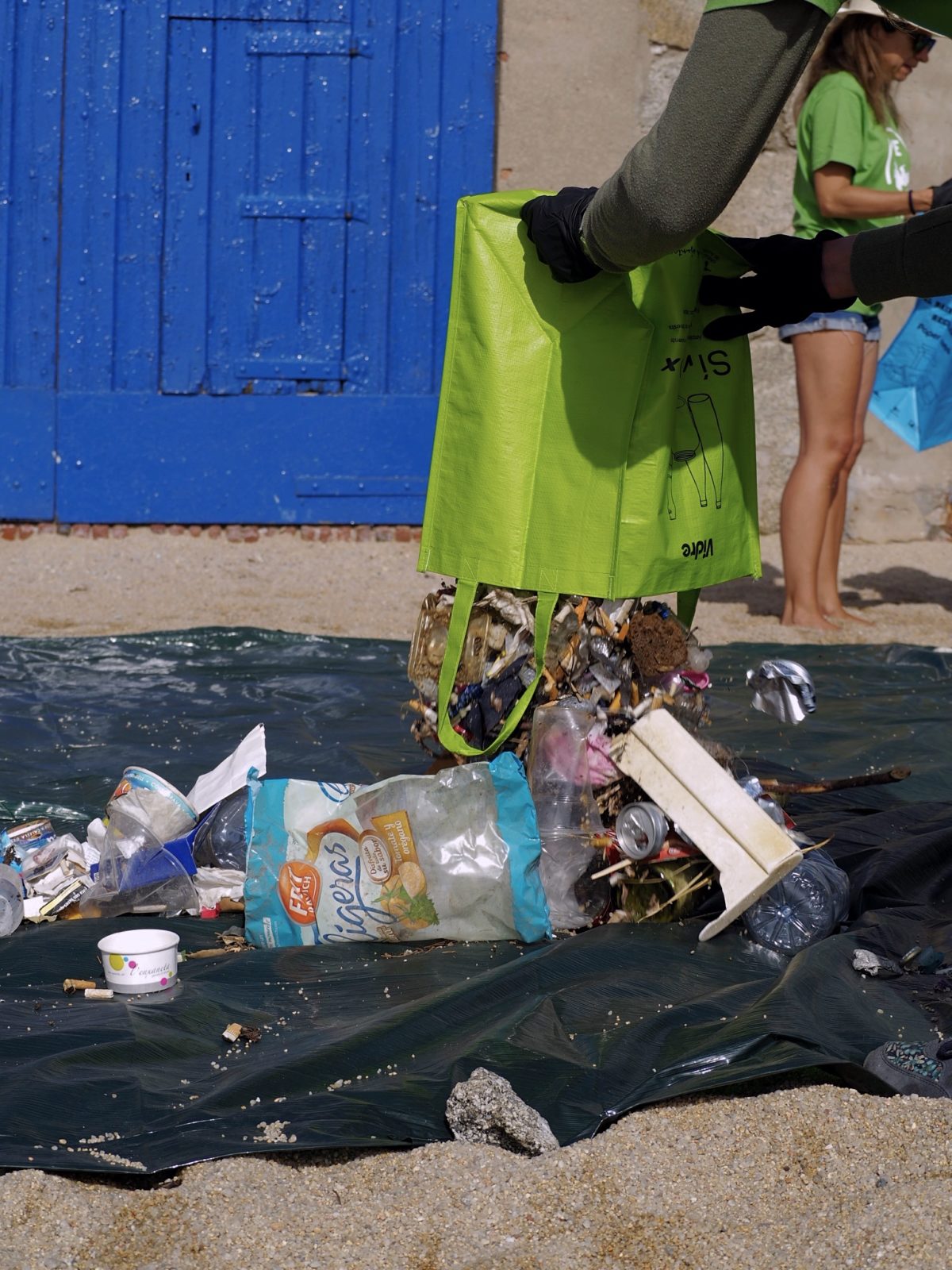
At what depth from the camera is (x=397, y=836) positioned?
7.51ft

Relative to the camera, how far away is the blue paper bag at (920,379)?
495cm

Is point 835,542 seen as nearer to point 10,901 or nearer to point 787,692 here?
point 787,692

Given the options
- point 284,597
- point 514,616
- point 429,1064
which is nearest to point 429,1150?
point 429,1064

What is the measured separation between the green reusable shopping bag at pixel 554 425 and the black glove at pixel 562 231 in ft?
0.17

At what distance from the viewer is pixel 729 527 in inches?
105

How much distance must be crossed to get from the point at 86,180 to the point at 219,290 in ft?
2.16

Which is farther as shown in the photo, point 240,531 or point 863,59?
point 240,531

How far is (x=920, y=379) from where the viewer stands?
5.05 meters

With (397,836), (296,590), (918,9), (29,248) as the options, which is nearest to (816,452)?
(296,590)

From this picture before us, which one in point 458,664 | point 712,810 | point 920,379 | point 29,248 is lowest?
point 712,810

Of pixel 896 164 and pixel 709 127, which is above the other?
pixel 896 164

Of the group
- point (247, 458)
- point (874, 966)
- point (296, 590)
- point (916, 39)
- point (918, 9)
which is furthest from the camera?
point (247, 458)

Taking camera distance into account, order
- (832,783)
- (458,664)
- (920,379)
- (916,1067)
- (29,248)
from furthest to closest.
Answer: (29,248) → (920,379) → (832,783) → (458,664) → (916,1067)

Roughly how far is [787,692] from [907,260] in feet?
2.55
